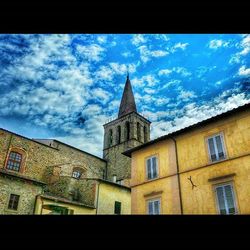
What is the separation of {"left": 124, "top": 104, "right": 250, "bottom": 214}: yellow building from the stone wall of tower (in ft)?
66.6

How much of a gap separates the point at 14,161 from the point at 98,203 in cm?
1074

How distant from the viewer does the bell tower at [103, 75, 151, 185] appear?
1622 inches

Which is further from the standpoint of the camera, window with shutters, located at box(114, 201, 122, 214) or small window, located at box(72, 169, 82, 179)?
small window, located at box(72, 169, 82, 179)

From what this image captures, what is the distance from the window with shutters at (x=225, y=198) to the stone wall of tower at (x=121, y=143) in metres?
24.6

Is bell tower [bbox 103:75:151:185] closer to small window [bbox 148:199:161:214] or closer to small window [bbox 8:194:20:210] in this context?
small window [bbox 8:194:20:210]

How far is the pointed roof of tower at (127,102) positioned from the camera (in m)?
51.6

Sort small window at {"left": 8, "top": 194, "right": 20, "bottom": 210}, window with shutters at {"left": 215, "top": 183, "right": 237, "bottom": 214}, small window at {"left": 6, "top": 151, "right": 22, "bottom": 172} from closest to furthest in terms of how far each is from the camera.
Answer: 1. window with shutters at {"left": 215, "top": 183, "right": 237, "bottom": 214}
2. small window at {"left": 8, "top": 194, "right": 20, "bottom": 210}
3. small window at {"left": 6, "top": 151, "right": 22, "bottom": 172}

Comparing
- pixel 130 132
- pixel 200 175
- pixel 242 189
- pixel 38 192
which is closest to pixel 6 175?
pixel 38 192

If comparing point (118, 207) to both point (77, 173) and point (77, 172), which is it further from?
point (77, 172)

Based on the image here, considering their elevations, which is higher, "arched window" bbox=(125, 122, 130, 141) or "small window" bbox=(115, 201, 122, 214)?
"arched window" bbox=(125, 122, 130, 141)

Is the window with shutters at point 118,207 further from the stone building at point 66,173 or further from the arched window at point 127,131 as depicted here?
the arched window at point 127,131

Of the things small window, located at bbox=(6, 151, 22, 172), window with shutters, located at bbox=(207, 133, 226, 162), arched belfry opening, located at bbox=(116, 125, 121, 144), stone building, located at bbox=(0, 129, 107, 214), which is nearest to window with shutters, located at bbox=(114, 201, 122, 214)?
stone building, located at bbox=(0, 129, 107, 214)

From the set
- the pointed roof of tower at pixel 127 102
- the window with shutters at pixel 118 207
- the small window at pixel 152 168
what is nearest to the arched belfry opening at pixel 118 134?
the pointed roof of tower at pixel 127 102
